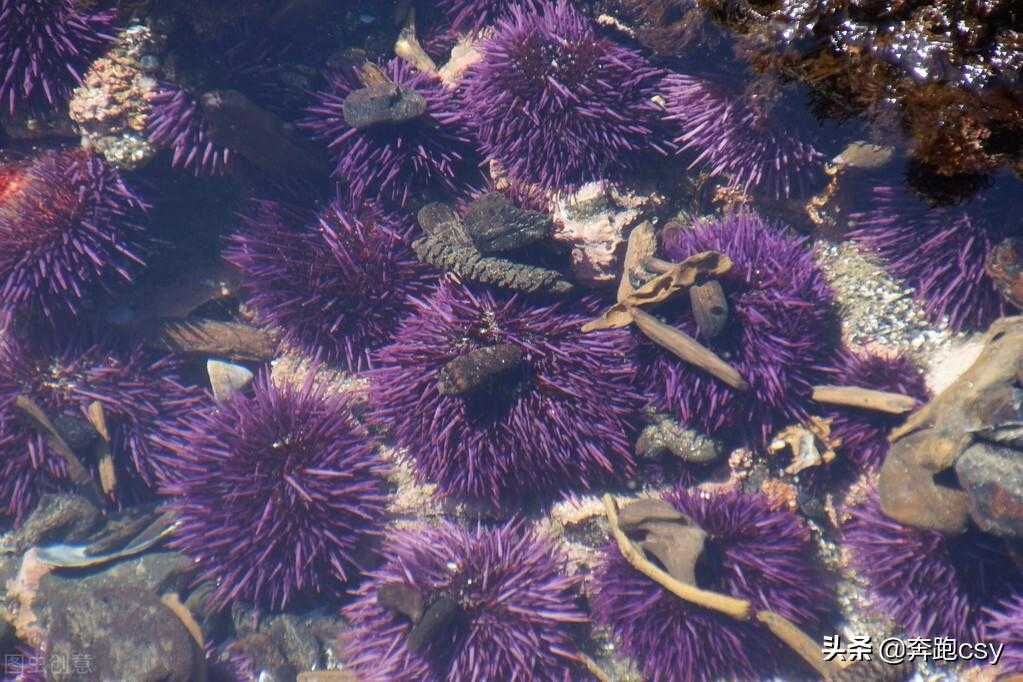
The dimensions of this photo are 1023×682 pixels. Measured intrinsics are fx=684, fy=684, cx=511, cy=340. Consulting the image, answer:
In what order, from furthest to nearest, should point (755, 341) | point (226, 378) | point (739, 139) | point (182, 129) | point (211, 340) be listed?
1. point (211, 340)
2. point (226, 378)
3. point (182, 129)
4. point (739, 139)
5. point (755, 341)

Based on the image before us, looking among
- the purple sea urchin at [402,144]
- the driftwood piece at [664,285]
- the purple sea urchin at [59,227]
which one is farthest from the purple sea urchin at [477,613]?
the purple sea urchin at [59,227]

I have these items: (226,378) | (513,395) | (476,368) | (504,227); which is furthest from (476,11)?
(226,378)

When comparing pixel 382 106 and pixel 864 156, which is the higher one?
pixel 864 156

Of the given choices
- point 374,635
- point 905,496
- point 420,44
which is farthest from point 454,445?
point 420,44

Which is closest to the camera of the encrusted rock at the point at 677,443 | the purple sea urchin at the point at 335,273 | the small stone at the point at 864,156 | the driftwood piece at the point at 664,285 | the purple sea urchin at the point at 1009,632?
the purple sea urchin at the point at 1009,632

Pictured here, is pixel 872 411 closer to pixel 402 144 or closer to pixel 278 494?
pixel 402 144

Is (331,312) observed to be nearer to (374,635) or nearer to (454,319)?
(454,319)

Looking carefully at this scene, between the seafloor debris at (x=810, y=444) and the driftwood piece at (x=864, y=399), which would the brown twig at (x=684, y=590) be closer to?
the seafloor debris at (x=810, y=444)
